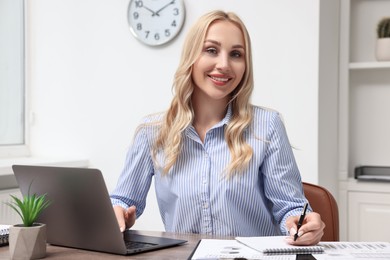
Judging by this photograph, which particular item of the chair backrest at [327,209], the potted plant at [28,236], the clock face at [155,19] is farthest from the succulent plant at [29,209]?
the clock face at [155,19]

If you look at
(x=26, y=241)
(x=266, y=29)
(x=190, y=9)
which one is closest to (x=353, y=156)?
(x=266, y=29)

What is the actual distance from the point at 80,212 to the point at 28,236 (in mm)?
161

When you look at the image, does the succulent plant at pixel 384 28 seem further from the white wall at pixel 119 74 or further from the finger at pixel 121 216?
the finger at pixel 121 216

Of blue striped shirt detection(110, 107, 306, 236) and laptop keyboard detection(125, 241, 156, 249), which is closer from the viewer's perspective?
laptop keyboard detection(125, 241, 156, 249)

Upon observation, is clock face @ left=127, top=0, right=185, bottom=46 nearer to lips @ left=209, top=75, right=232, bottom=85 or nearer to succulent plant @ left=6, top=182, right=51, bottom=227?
lips @ left=209, top=75, right=232, bottom=85

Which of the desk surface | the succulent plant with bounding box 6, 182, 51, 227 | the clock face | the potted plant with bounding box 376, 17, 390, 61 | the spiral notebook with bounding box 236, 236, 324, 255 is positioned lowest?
the desk surface

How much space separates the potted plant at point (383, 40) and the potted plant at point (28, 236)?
2.59 meters

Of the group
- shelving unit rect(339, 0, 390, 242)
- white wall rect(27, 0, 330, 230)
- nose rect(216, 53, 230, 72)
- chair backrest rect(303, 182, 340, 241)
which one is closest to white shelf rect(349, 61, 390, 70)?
shelving unit rect(339, 0, 390, 242)

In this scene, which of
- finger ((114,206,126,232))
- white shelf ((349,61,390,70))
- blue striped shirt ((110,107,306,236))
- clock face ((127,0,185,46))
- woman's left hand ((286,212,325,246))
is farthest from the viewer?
clock face ((127,0,185,46))

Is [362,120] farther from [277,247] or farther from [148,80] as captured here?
[277,247]

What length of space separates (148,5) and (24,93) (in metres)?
1.08

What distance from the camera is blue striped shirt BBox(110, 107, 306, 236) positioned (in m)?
1.98

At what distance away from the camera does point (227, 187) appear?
197cm

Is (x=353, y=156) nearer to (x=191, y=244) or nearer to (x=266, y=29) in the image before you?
(x=266, y=29)
